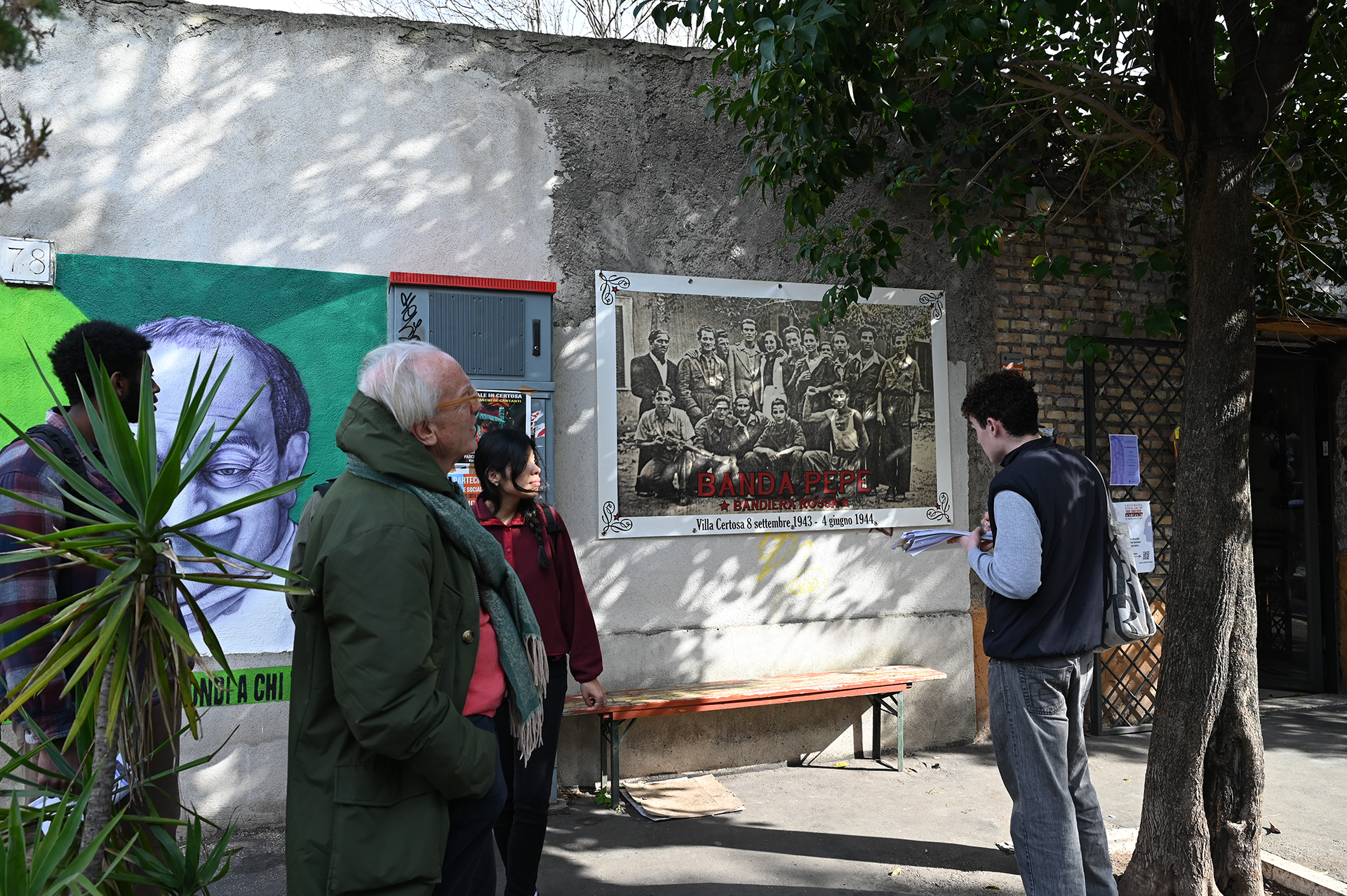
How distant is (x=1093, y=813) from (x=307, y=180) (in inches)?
183

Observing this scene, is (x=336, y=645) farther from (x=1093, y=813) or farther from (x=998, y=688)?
(x=1093, y=813)

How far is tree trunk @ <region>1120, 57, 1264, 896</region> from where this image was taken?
3.69 meters

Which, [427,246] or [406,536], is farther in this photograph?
[427,246]

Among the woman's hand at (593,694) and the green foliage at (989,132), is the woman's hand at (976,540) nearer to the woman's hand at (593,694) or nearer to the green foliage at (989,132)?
the woman's hand at (593,694)

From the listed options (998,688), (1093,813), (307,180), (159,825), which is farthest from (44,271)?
(1093,813)

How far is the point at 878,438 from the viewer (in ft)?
19.9

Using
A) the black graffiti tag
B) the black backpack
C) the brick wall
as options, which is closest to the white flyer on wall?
the brick wall

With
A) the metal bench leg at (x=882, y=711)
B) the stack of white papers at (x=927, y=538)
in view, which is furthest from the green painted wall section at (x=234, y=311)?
the metal bench leg at (x=882, y=711)

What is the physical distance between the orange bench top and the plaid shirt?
8.03 feet

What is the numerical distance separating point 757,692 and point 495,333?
2.48 meters

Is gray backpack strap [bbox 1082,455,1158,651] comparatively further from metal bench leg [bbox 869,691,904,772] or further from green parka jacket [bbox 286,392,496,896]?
metal bench leg [bbox 869,691,904,772]

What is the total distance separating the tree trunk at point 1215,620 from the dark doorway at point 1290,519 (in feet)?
13.8

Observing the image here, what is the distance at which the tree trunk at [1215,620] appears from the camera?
369 centimetres

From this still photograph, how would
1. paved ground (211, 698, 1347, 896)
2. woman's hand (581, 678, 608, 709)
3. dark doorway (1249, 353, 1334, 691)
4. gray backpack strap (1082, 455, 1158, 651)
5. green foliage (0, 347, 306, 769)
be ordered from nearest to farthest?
green foliage (0, 347, 306, 769) < gray backpack strap (1082, 455, 1158, 651) < woman's hand (581, 678, 608, 709) < paved ground (211, 698, 1347, 896) < dark doorway (1249, 353, 1334, 691)
